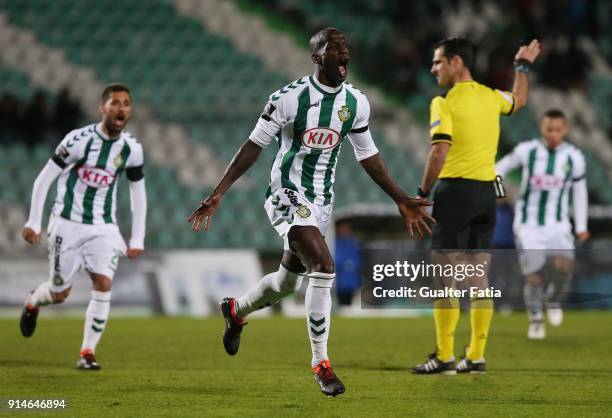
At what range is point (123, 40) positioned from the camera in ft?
71.8

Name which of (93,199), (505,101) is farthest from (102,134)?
(505,101)

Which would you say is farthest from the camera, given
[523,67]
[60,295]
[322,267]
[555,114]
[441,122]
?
[555,114]

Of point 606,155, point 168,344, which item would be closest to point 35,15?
point 606,155

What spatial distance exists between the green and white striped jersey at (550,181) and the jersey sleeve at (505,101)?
3.19 meters

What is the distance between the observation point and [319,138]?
6309mm

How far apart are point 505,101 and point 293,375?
8.12 feet

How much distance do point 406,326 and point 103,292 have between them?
5393 mm

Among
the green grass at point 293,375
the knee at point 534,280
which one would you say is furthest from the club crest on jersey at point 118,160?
the knee at point 534,280

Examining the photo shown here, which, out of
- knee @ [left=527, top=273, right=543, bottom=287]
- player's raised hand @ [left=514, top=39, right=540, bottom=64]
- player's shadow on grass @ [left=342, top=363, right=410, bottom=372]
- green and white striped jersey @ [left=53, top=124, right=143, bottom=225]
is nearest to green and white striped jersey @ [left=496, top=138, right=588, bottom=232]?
knee @ [left=527, top=273, right=543, bottom=287]

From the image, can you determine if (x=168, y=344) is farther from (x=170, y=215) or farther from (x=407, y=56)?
(x=407, y=56)

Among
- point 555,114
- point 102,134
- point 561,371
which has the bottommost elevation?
point 561,371

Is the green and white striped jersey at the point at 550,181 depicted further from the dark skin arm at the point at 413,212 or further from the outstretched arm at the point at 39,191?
the outstretched arm at the point at 39,191

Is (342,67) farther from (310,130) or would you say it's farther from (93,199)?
(93,199)

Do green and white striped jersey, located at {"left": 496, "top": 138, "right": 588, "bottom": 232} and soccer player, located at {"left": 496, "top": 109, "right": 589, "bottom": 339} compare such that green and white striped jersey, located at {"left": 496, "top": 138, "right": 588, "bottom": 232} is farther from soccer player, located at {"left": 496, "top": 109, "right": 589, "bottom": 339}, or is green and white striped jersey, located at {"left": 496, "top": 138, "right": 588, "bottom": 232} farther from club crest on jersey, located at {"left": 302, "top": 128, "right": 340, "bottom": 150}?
club crest on jersey, located at {"left": 302, "top": 128, "right": 340, "bottom": 150}
